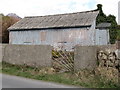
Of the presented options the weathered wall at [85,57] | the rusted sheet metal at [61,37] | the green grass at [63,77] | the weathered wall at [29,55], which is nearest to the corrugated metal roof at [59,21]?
the rusted sheet metal at [61,37]

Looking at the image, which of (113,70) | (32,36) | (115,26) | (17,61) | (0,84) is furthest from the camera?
(115,26)

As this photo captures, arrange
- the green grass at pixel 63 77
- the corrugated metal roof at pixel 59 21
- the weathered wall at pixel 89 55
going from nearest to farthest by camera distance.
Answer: the green grass at pixel 63 77 < the weathered wall at pixel 89 55 < the corrugated metal roof at pixel 59 21

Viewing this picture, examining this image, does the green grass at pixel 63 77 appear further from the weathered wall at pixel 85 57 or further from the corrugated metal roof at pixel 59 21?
the corrugated metal roof at pixel 59 21

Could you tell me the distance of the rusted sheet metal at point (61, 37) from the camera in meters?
22.5

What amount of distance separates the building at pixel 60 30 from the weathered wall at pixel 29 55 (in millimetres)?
5720

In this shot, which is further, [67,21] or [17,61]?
[67,21]

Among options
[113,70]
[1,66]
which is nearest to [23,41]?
[1,66]

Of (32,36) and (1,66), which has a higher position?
(32,36)

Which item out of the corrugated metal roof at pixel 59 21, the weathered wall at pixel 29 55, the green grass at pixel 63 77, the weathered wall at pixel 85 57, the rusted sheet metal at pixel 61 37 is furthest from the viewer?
the corrugated metal roof at pixel 59 21

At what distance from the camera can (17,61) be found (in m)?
15.5

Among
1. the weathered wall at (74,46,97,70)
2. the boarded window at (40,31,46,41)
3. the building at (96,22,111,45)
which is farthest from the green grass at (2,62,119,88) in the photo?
the building at (96,22,111,45)

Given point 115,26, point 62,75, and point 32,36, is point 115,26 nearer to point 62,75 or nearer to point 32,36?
point 32,36

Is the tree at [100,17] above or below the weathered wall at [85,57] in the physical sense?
above

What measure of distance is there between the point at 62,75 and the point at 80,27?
37.5 ft
